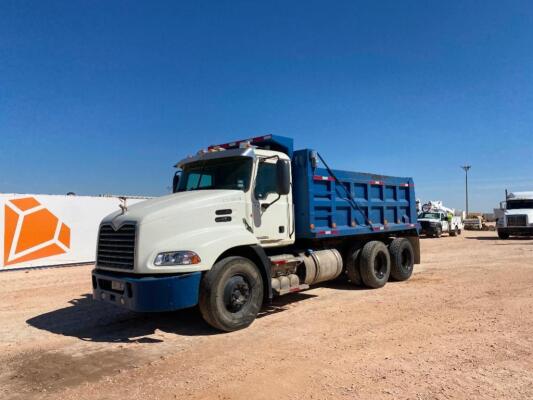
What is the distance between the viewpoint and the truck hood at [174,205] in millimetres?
5762

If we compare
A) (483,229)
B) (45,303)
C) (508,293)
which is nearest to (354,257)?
(508,293)

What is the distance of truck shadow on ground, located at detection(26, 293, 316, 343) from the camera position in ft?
20.0

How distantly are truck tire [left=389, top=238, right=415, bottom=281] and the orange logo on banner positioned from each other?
Result: 11.7 meters

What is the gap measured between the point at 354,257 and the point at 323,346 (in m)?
4.36

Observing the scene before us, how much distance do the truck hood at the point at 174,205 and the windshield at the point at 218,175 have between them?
273 mm

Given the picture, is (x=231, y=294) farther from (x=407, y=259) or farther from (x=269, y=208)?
(x=407, y=259)

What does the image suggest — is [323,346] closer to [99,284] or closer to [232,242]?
[232,242]

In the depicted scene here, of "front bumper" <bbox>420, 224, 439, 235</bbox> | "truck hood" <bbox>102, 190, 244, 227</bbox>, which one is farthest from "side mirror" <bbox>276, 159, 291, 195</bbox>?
"front bumper" <bbox>420, 224, 439, 235</bbox>

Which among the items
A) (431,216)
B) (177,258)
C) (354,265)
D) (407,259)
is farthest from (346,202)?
(431,216)

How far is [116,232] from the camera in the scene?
6.01 meters

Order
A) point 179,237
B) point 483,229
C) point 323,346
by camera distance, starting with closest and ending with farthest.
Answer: point 323,346
point 179,237
point 483,229

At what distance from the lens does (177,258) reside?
5617 mm

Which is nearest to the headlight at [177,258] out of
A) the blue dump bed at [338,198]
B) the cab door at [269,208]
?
the cab door at [269,208]

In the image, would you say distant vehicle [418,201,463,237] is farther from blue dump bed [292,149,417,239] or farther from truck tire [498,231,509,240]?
blue dump bed [292,149,417,239]
